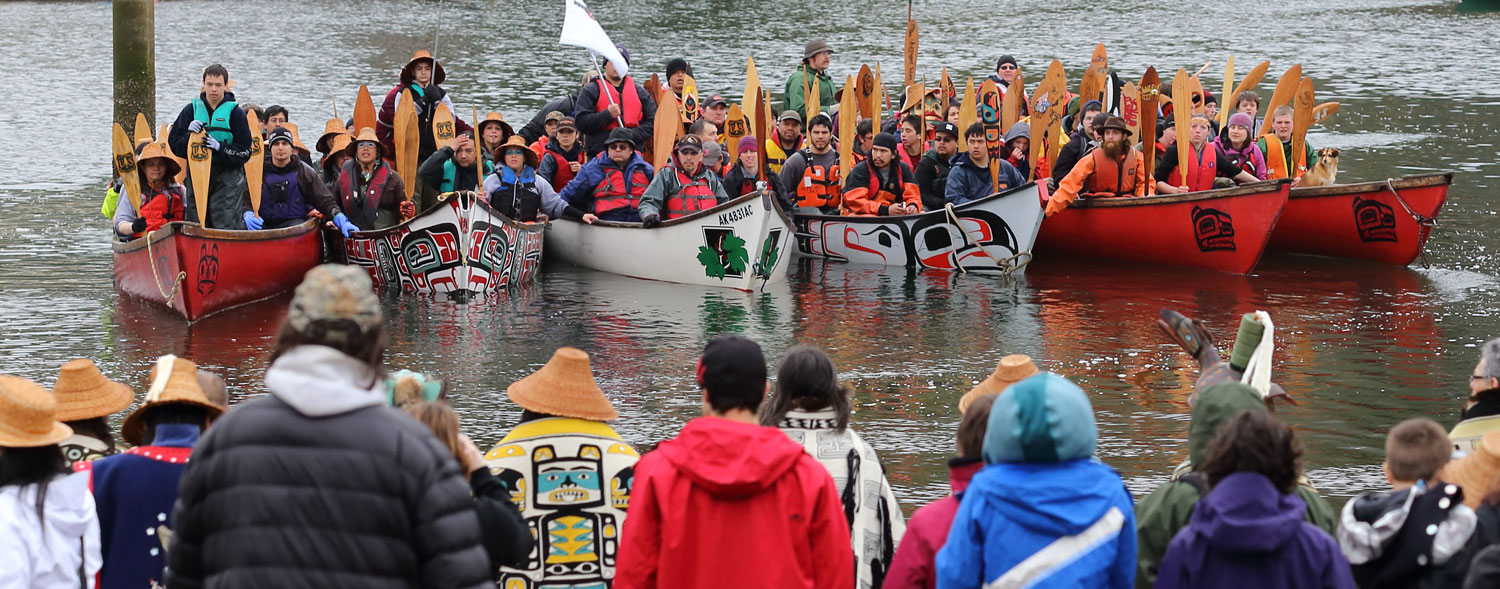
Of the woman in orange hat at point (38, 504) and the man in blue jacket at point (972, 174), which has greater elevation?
the man in blue jacket at point (972, 174)

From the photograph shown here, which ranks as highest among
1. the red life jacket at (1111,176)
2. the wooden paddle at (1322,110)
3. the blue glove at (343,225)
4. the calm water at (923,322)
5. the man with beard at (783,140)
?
the wooden paddle at (1322,110)

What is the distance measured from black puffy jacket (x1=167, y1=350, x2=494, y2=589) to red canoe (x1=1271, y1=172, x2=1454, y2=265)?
11935mm

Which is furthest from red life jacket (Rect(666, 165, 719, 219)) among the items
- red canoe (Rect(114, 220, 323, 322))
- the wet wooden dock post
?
the wet wooden dock post

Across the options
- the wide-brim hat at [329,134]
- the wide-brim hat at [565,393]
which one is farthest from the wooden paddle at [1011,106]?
the wide-brim hat at [565,393]

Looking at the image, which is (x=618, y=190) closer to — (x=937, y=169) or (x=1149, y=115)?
(x=937, y=169)

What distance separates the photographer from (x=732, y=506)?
3.56 m

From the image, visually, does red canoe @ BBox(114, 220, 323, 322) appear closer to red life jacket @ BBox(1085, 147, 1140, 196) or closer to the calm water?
the calm water

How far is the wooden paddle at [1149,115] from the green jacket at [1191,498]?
1008cm

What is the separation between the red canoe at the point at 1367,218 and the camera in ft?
44.5

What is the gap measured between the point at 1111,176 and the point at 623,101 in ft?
14.3

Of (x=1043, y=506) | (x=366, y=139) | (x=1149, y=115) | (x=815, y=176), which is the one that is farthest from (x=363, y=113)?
(x=1043, y=506)

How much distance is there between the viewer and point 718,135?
49.9 ft

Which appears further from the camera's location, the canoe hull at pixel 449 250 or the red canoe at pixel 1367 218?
the red canoe at pixel 1367 218

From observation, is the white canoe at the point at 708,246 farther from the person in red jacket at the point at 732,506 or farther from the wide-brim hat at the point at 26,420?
the person in red jacket at the point at 732,506
